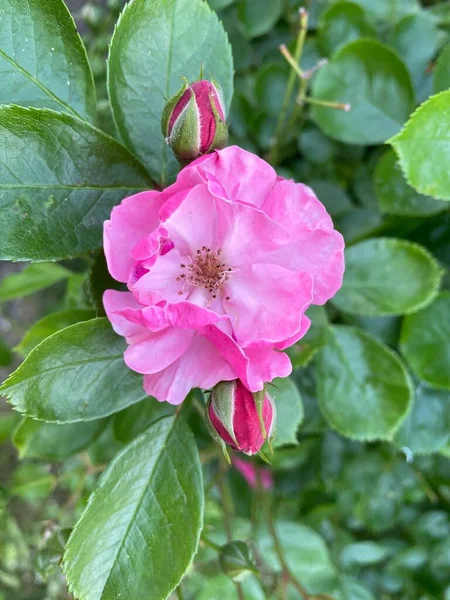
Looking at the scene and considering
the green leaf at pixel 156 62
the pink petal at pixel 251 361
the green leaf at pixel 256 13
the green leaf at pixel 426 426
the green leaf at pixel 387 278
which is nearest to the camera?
the pink petal at pixel 251 361

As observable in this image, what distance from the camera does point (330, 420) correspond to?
91 centimetres

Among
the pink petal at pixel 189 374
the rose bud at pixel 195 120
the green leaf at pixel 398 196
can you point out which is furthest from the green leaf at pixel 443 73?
the pink petal at pixel 189 374

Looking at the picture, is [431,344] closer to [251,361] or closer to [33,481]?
[251,361]

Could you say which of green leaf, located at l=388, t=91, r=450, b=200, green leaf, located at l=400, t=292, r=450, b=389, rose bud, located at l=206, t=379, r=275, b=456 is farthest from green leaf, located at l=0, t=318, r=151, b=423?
green leaf, located at l=400, t=292, r=450, b=389

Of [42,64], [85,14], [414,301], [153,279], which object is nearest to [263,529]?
[414,301]

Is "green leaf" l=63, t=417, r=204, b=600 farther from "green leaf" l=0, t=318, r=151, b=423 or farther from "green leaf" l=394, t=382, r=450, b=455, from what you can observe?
"green leaf" l=394, t=382, r=450, b=455

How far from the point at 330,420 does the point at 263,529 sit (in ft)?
1.60

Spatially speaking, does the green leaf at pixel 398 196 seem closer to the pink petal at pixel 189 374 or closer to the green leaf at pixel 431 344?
the green leaf at pixel 431 344

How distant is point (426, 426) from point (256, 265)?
1.94 feet

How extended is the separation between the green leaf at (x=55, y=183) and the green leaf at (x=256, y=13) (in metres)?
0.65

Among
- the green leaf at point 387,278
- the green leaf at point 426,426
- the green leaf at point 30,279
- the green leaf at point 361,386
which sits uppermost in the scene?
the green leaf at point 387,278

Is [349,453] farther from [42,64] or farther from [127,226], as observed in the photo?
[42,64]

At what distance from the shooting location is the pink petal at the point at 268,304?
54 cm

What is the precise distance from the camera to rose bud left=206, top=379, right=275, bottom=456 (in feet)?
1.72
